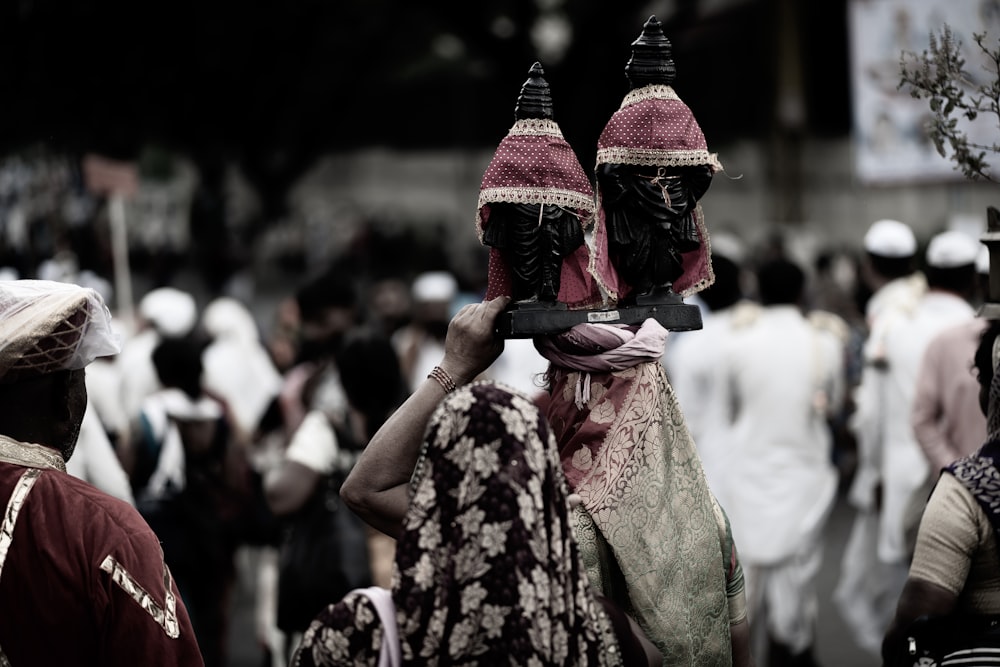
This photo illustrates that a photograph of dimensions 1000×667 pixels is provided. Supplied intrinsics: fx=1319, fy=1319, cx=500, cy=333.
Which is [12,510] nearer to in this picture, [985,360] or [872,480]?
[985,360]

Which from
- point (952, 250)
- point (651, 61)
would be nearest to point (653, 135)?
point (651, 61)

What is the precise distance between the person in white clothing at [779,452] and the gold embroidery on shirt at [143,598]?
470cm

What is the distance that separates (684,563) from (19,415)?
1569 mm

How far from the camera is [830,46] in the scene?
66.3 ft

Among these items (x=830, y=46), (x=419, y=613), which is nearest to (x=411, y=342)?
(x=419, y=613)

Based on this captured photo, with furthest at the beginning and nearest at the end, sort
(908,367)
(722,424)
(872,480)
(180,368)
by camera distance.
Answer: (722,424)
(872,480)
(908,367)
(180,368)

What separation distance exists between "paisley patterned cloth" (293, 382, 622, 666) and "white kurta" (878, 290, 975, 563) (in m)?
4.39

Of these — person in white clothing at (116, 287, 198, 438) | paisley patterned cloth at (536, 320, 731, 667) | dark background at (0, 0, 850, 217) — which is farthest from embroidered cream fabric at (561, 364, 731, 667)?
dark background at (0, 0, 850, 217)

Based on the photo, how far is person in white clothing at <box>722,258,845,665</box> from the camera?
704 cm

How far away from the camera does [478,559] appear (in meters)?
2.38

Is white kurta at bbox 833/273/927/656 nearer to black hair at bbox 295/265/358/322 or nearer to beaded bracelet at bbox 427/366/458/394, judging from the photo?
black hair at bbox 295/265/358/322

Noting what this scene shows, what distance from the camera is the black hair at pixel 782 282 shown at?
7.15 metres

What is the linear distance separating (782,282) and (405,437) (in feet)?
14.5

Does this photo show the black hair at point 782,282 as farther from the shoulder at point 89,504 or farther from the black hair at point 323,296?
the shoulder at point 89,504
